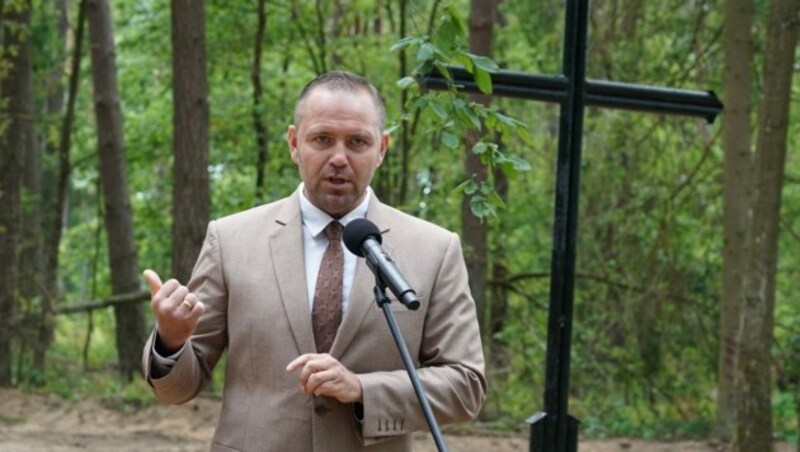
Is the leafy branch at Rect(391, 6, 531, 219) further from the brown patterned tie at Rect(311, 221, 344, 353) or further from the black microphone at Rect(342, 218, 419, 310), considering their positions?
the black microphone at Rect(342, 218, 419, 310)

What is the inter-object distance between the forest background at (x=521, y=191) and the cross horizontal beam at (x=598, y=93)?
4.72m

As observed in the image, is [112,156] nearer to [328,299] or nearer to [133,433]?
[133,433]

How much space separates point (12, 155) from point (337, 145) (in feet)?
44.9

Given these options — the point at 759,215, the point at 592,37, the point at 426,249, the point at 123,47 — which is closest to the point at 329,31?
the point at 123,47

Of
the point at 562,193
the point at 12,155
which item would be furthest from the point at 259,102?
the point at 562,193

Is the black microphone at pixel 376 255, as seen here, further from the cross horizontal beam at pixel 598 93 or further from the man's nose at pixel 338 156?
the cross horizontal beam at pixel 598 93

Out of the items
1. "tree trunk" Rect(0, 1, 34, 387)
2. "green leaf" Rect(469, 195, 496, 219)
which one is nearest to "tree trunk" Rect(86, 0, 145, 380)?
"tree trunk" Rect(0, 1, 34, 387)

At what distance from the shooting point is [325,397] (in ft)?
11.8

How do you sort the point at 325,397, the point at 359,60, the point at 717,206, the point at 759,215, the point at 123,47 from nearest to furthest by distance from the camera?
the point at 325,397
the point at 759,215
the point at 717,206
the point at 359,60
the point at 123,47

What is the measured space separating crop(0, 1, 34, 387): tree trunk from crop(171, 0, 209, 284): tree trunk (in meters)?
2.45

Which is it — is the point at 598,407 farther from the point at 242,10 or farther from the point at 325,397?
the point at 325,397

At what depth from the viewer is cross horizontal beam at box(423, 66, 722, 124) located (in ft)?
16.1

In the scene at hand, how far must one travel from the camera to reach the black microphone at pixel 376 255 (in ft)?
10.2

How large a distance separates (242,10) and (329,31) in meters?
1.35
